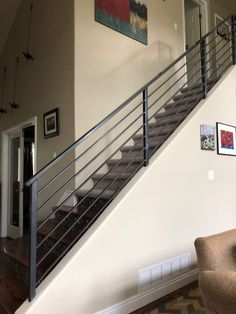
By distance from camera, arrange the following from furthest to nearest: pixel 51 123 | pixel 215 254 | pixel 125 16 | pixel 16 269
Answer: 1. pixel 125 16
2. pixel 51 123
3. pixel 16 269
4. pixel 215 254

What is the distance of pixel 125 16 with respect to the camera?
4219mm

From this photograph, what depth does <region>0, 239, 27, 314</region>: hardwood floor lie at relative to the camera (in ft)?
6.91

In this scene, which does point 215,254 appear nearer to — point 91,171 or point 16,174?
point 91,171

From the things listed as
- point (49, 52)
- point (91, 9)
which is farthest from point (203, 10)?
point (49, 52)

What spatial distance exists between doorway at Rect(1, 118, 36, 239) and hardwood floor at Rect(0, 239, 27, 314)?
2065 mm

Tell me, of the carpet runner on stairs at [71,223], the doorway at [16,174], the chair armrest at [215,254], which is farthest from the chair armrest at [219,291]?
the doorway at [16,174]

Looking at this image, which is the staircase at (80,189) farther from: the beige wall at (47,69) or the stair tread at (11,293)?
the beige wall at (47,69)

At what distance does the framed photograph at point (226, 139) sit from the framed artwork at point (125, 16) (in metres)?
2.05

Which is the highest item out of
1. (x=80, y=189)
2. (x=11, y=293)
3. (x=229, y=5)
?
(x=229, y=5)

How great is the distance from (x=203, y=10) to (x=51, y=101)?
4.61 meters

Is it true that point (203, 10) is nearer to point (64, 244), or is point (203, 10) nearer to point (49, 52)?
point (49, 52)

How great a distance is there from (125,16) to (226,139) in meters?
2.47

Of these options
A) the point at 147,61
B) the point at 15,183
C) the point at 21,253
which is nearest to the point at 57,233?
the point at 21,253

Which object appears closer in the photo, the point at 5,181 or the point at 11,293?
the point at 11,293
